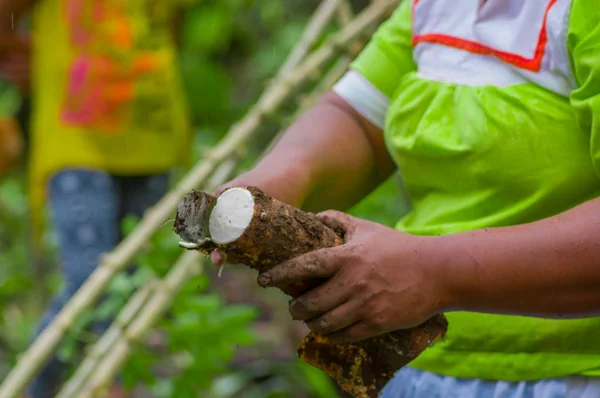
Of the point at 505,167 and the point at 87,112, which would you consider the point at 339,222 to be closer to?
the point at 505,167

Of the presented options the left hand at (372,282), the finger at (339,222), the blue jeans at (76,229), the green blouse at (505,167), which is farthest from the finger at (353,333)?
the blue jeans at (76,229)

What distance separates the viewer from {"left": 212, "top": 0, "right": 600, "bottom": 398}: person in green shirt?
3.38ft

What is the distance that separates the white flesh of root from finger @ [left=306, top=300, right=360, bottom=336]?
0.13 meters

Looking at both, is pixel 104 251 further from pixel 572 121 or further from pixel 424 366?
pixel 572 121

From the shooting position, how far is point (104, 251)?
284 centimetres

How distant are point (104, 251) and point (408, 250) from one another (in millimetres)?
1928

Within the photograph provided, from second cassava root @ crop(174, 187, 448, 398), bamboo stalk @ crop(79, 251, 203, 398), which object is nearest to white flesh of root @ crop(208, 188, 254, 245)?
second cassava root @ crop(174, 187, 448, 398)

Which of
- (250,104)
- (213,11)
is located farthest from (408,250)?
(250,104)

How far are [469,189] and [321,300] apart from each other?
0.96 ft

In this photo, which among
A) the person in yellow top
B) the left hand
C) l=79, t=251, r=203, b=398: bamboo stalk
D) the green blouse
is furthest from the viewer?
the person in yellow top

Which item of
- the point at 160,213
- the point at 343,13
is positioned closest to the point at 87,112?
the point at 160,213

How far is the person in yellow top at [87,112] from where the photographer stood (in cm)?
279

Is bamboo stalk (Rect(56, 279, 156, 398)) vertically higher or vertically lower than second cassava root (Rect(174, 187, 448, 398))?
lower

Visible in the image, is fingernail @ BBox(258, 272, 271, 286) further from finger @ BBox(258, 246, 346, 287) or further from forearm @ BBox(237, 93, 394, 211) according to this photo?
forearm @ BBox(237, 93, 394, 211)
